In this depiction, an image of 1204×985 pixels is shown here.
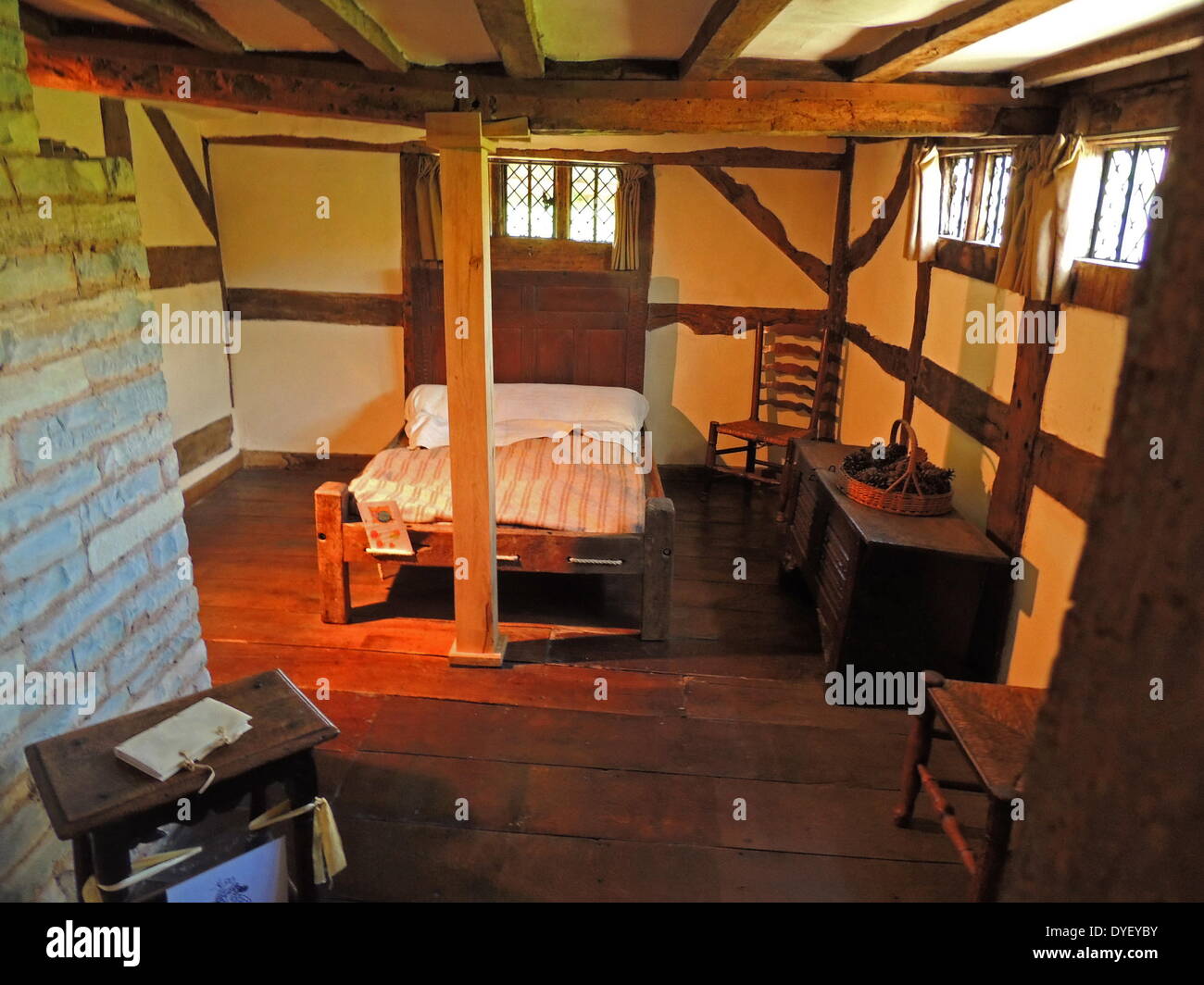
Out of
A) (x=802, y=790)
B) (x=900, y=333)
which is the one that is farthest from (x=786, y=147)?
(x=802, y=790)

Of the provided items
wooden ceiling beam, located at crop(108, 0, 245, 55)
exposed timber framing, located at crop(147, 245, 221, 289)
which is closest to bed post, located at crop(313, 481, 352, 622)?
wooden ceiling beam, located at crop(108, 0, 245, 55)

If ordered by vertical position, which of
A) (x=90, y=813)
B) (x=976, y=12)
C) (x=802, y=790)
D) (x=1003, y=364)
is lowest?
(x=802, y=790)

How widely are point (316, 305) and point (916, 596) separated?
4.77 metres

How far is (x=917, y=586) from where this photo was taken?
342cm

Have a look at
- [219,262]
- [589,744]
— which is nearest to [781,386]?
[589,744]

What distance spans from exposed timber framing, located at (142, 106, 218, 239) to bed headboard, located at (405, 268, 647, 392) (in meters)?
1.48

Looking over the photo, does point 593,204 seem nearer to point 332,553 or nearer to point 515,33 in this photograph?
point 332,553

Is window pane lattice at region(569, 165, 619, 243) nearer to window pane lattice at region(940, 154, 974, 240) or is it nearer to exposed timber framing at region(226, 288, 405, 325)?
exposed timber framing at region(226, 288, 405, 325)

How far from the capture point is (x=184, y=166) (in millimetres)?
5723

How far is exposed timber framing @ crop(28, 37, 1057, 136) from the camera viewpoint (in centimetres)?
305

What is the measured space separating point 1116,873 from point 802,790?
2.63 metres

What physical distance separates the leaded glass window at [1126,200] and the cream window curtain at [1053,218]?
46 millimetres

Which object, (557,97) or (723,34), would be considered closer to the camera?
(723,34)
